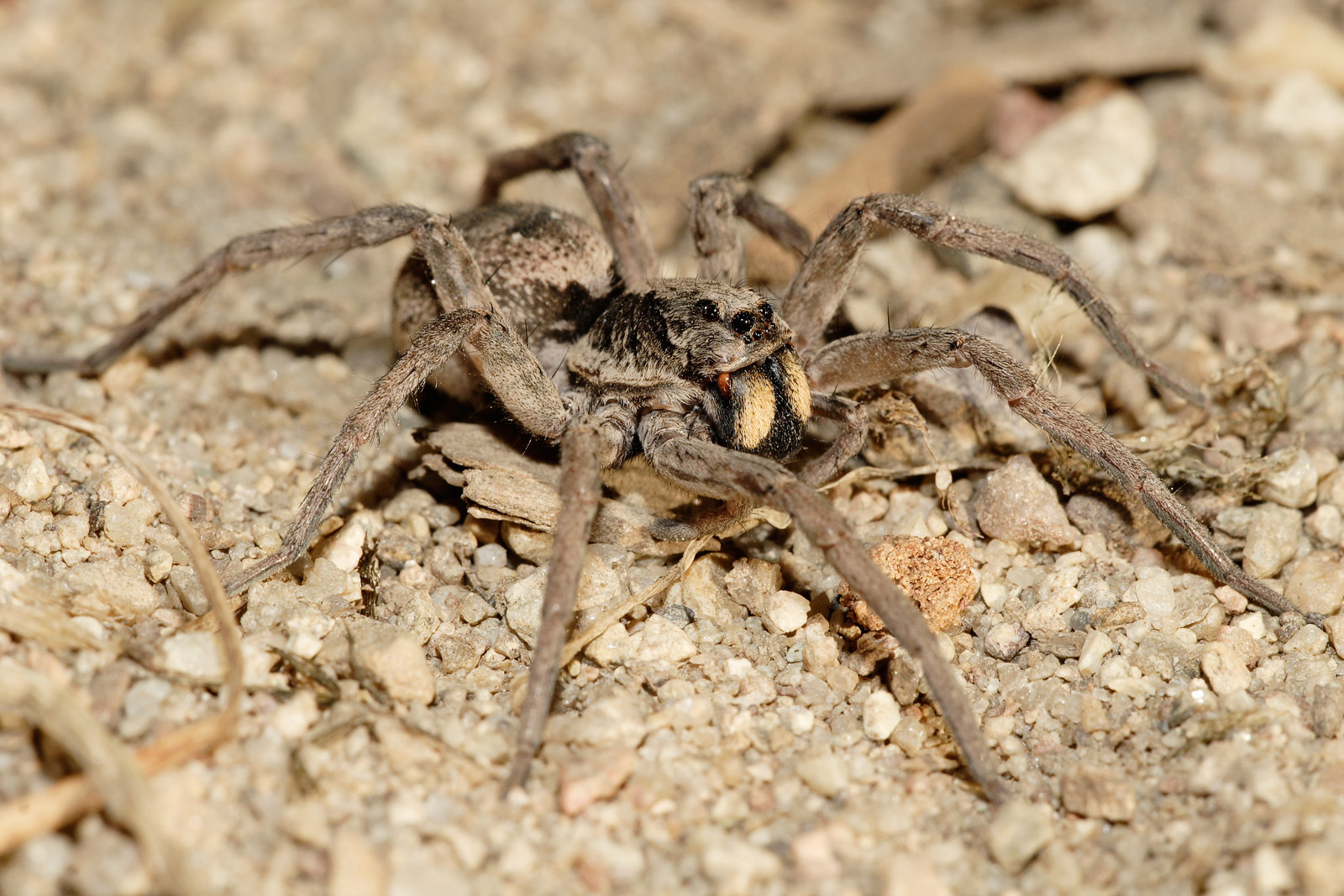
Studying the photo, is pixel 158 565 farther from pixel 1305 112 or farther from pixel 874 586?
pixel 1305 112

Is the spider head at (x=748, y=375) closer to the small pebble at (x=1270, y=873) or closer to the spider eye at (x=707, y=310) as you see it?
the spider eye at (x=707, y=310)

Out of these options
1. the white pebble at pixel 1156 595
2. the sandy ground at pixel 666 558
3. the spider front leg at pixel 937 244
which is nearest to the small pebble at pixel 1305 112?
the sandy ground at pixel 666 558

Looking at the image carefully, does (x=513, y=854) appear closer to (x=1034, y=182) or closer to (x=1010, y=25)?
(x=1034, y=182)

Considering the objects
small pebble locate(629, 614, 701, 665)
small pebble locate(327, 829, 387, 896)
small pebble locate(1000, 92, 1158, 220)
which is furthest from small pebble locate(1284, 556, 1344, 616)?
small pebble locate(327, 829, 387, 896)

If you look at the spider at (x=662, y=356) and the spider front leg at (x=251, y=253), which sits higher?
the spider front leg at (x=251, y=253)

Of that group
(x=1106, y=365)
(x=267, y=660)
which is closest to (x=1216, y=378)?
(x=1106, y=365)
